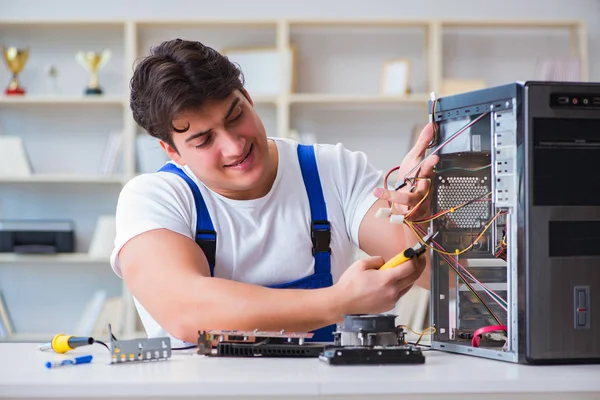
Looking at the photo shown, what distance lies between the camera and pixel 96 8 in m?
4.43

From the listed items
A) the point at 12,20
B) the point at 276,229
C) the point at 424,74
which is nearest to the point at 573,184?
the point at 276,229

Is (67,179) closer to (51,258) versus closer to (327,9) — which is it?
(51,258)

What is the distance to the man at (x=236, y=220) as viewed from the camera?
136 centimetres

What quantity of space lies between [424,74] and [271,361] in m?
3.42

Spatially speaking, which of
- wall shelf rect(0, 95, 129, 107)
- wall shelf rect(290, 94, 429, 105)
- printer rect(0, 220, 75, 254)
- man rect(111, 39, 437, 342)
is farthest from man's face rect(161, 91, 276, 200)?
printer rect(0, 220, 75, 254)

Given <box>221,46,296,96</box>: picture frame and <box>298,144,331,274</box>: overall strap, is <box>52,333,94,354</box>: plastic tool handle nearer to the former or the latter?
<box>298,144,331,274</box>: overall strap

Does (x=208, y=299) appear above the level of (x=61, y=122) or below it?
below

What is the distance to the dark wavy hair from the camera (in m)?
1.57

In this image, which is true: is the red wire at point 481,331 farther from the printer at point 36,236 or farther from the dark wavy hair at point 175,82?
the printer at point 36,236

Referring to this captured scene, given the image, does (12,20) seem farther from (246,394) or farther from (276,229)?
(246,394)

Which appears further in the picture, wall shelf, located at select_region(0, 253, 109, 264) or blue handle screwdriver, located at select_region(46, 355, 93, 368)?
wall shelf, located at select_region(0, 253, 109, 264)

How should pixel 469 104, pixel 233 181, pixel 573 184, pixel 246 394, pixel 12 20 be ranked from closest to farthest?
pixel 246 394 < pixel 573 184 < pixel 469 104 < pixel 233 181 < pixel 12 20

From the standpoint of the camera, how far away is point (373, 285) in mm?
1301

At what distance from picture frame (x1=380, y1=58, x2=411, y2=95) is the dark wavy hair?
2.65m
